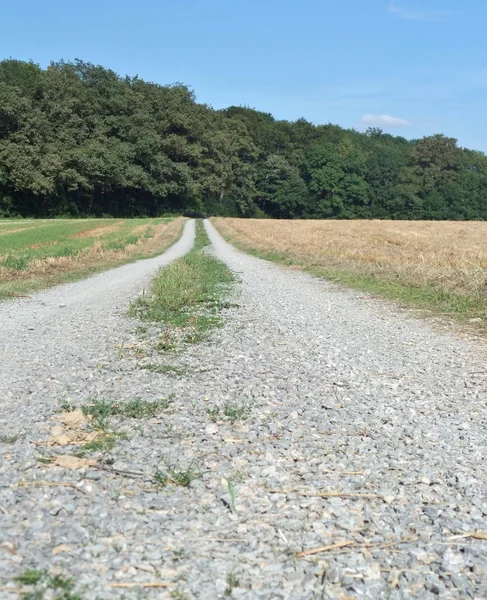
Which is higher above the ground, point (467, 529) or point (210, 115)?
point (210, 115)

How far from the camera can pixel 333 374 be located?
6.52 meters

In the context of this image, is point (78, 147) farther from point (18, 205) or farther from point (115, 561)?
point (115, 561)

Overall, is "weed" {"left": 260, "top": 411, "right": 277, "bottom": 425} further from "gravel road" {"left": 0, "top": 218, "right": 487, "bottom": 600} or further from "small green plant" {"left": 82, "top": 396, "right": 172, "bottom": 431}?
"small green plant" {"left": 82, "top": 396, "right": 172, "bottom": 431}

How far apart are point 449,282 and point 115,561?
38.1 ft

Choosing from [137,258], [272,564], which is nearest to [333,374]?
[272,564]

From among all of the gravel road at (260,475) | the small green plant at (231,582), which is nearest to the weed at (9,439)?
the gravel road at (260,475)

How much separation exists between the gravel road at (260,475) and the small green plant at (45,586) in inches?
2.4

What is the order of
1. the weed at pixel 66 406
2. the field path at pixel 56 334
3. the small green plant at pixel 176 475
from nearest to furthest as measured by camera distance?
1. the small green plant at pixel 176 475
2. the weed at pixel 66 406
3. the field path at pixel 56 334

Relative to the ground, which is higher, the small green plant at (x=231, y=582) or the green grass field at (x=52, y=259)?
the small green plant at (x=231, y=582)

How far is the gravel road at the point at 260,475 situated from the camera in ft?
9.43

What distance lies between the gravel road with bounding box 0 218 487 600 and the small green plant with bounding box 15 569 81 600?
0.20 feet

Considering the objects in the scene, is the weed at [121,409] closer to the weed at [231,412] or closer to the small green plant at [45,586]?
the weed at [231,412]

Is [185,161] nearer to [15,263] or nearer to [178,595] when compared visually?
[15,263]

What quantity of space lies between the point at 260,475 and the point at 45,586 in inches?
66.6
